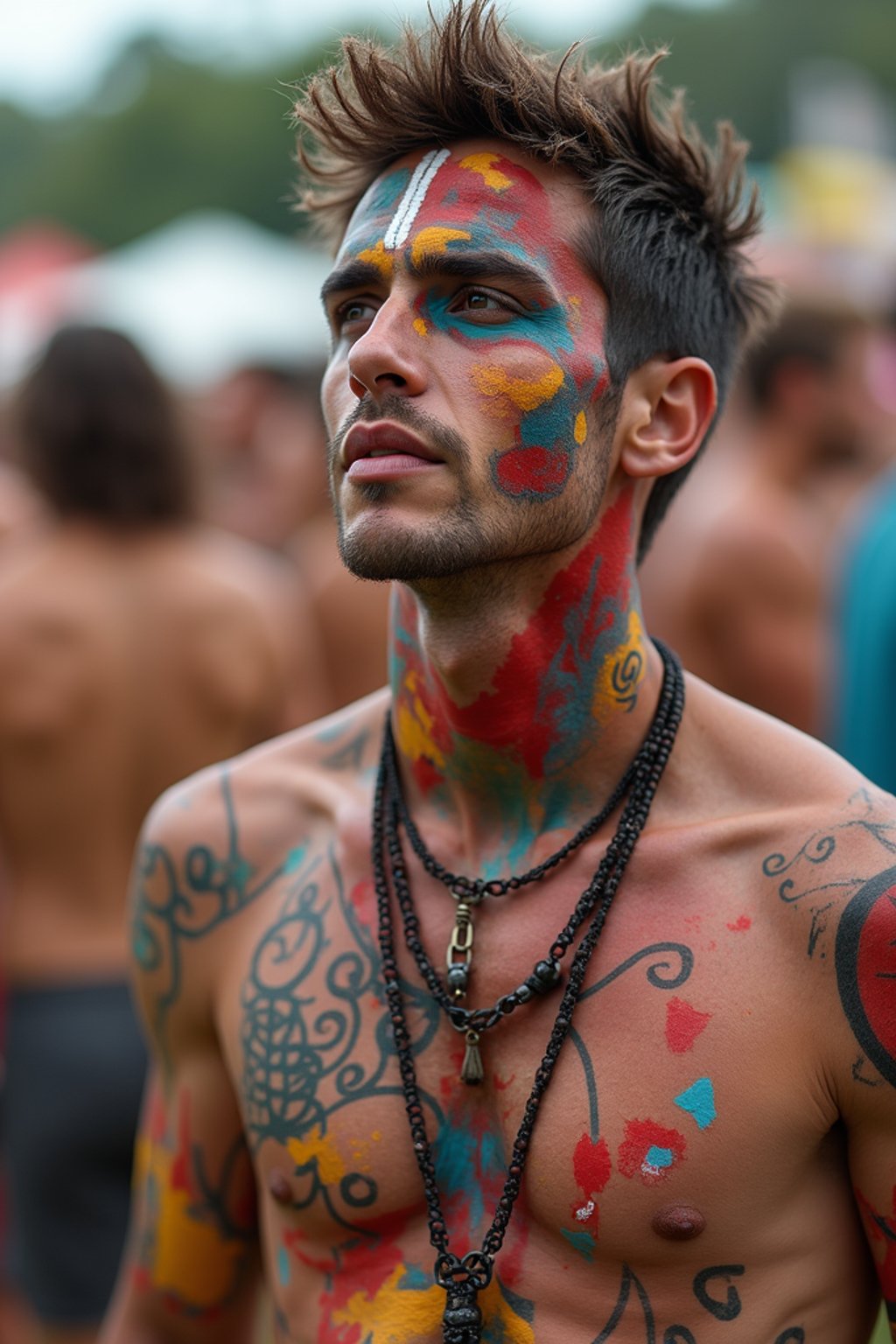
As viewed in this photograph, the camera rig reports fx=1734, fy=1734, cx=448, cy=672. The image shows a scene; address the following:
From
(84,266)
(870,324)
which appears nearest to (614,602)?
(870,324)

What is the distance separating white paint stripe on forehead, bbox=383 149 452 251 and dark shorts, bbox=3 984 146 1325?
9.69 ft

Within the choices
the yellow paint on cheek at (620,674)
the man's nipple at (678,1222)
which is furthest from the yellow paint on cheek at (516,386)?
the man's nipple at (678,1222)

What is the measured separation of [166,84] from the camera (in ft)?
208

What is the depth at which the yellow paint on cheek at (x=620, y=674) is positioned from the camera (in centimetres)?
284

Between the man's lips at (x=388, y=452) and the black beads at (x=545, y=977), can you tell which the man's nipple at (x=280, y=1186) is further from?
the man's lips at (x=388, y=452)

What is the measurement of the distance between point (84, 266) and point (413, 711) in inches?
751

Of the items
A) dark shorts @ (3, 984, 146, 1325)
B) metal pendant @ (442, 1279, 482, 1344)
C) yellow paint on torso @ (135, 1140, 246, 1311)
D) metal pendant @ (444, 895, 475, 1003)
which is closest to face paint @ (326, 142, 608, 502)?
metal pendant @ (444, 895, 475, 1003)

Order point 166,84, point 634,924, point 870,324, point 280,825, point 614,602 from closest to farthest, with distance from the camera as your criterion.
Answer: point 634,924
point 614,602
point 280,825
point 870,324
point 166,84

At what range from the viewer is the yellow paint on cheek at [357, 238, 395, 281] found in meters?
2.73

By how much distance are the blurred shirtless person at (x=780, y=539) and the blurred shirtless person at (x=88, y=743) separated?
2137 mm

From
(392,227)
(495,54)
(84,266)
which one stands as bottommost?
(84,266)

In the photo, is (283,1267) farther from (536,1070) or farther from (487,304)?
(487,304)

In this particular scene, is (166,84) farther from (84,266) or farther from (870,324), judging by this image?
(870,324)

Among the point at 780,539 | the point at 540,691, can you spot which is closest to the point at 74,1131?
the point at 540,691
